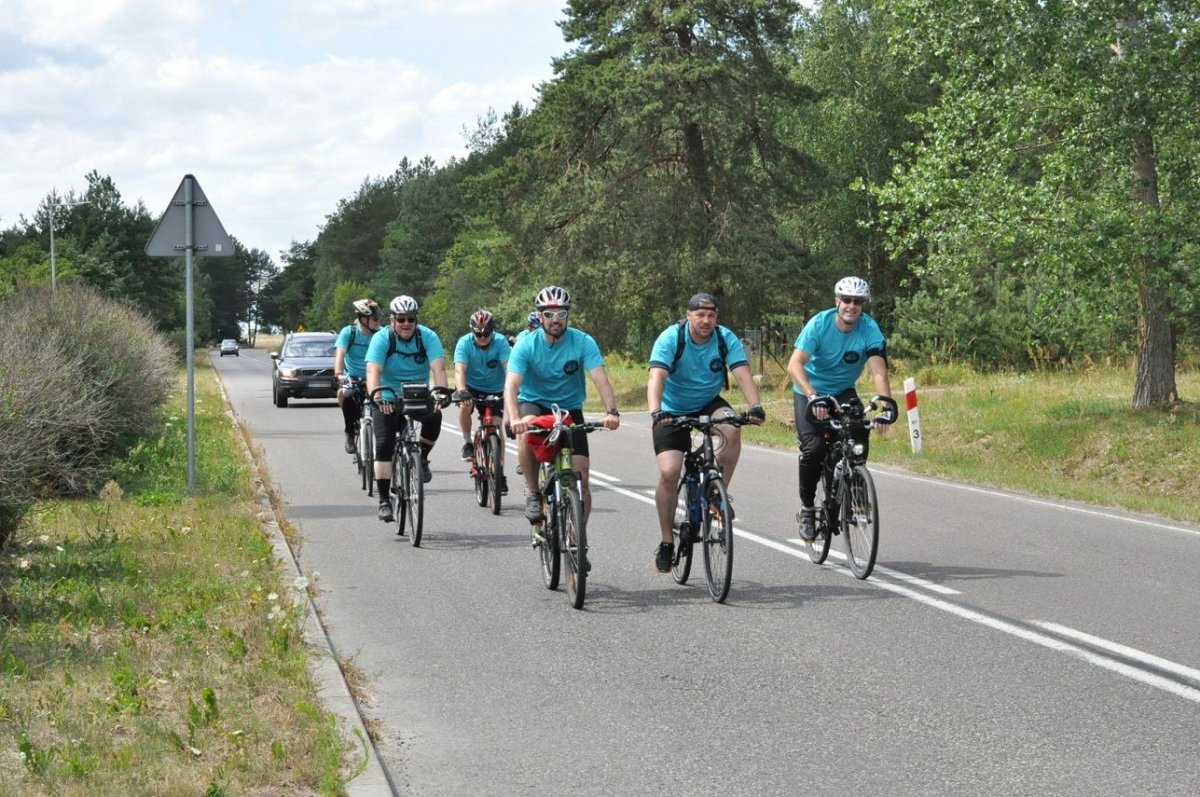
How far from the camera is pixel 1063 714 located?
575cm

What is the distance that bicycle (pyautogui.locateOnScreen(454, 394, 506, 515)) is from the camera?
1311 centimetres

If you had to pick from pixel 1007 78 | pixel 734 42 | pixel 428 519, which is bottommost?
pixel 428 519

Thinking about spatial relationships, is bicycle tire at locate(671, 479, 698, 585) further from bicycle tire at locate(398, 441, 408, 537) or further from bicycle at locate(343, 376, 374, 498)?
bicycle at locate(343, 376, 374, 498)

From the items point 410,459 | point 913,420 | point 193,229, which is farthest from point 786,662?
point 913,420

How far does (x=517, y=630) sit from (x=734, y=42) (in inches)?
1192

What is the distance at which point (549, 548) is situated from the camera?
29.2 ft

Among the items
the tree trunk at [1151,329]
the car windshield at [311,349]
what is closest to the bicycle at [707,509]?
the tree trunk at [1151,329]

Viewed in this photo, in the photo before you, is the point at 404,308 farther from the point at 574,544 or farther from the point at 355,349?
the point at 574,544

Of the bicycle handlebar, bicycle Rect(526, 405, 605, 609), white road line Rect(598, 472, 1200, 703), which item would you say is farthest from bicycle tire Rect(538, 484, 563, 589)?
white road line Rect(598, 472, 1200, 703)

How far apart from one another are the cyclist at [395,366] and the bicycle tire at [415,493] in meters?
0.16

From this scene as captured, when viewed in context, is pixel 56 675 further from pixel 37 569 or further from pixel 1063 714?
pixel 1063 714

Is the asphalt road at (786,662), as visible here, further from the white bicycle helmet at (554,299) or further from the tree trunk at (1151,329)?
the tree trunk at (1151,329)

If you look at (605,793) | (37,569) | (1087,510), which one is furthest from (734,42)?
(605,793)

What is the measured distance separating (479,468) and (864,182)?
26.9 meters
